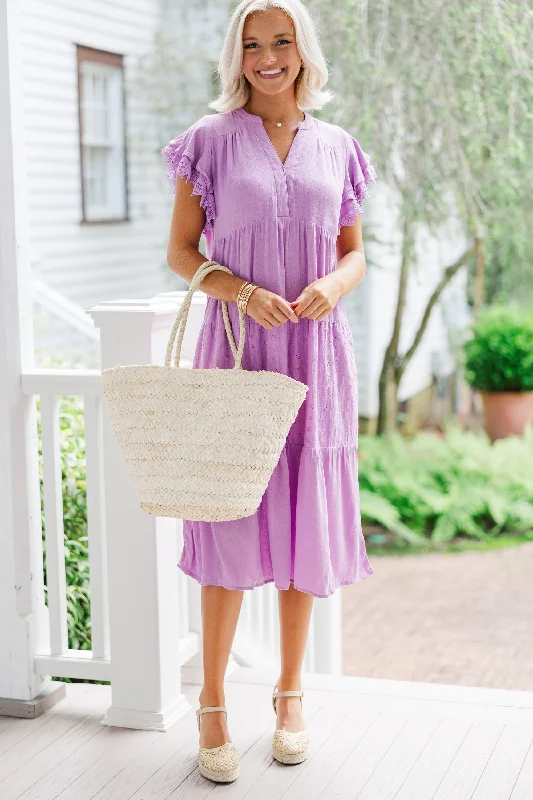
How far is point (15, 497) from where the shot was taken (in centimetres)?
256

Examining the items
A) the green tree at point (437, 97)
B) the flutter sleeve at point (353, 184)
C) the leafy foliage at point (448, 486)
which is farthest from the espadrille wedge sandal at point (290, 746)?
the leafy foliage at point (448, 486)

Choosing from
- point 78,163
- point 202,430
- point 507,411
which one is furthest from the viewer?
point 507,411

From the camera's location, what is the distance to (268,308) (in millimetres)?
2053

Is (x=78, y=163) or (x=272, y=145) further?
(x=78, y=163)

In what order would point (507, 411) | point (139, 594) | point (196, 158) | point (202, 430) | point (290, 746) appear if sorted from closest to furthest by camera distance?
point (202, 430) < point (196, 158) < point (290, 746) < point (139, 594) < point (507, 411)

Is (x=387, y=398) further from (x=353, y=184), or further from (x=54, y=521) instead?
(x=353, y=184)

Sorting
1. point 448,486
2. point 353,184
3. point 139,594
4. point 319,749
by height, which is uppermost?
point 353,184

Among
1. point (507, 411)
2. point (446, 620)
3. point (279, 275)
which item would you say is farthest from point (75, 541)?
point (507, 411)

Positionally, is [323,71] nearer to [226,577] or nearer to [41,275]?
[226,577]

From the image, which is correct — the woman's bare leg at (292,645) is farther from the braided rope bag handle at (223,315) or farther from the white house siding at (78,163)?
the white house siding at (78,163)

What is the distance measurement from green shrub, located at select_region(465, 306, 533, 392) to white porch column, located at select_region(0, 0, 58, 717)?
5.23m

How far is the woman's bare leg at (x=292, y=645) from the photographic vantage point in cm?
231

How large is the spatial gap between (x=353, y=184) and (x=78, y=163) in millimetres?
4537

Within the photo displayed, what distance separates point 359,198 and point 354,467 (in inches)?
23.3
